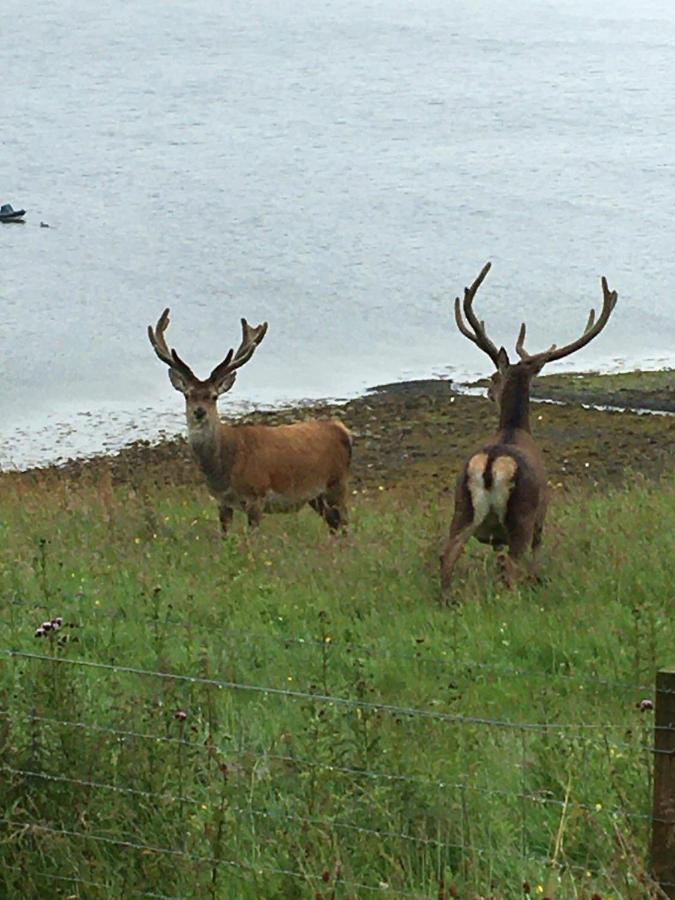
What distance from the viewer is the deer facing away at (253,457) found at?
12383 mm

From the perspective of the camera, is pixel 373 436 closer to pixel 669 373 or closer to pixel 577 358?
pixel 669 373

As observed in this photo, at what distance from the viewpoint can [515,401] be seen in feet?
33.9

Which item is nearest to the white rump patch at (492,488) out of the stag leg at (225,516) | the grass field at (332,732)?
the grass field at (332,732)

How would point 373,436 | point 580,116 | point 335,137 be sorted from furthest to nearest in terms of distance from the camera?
1. point 580,116
2. point 335,137
3. point 373,436

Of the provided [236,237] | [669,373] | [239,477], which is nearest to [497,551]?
[239,477]

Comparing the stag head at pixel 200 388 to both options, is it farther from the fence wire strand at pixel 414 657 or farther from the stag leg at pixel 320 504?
the fence wire strand at pixel 414 657

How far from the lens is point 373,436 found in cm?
2277

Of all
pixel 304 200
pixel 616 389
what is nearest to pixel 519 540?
pixel 616 389

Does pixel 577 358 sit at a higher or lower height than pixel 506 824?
lower

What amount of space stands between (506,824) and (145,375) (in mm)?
24841

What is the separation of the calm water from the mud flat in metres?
1.77

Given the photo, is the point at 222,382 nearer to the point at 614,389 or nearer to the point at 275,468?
the point at 275,468

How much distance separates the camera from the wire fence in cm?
501

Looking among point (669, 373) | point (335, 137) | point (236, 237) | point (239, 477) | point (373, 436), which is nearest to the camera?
point (239, 477)
